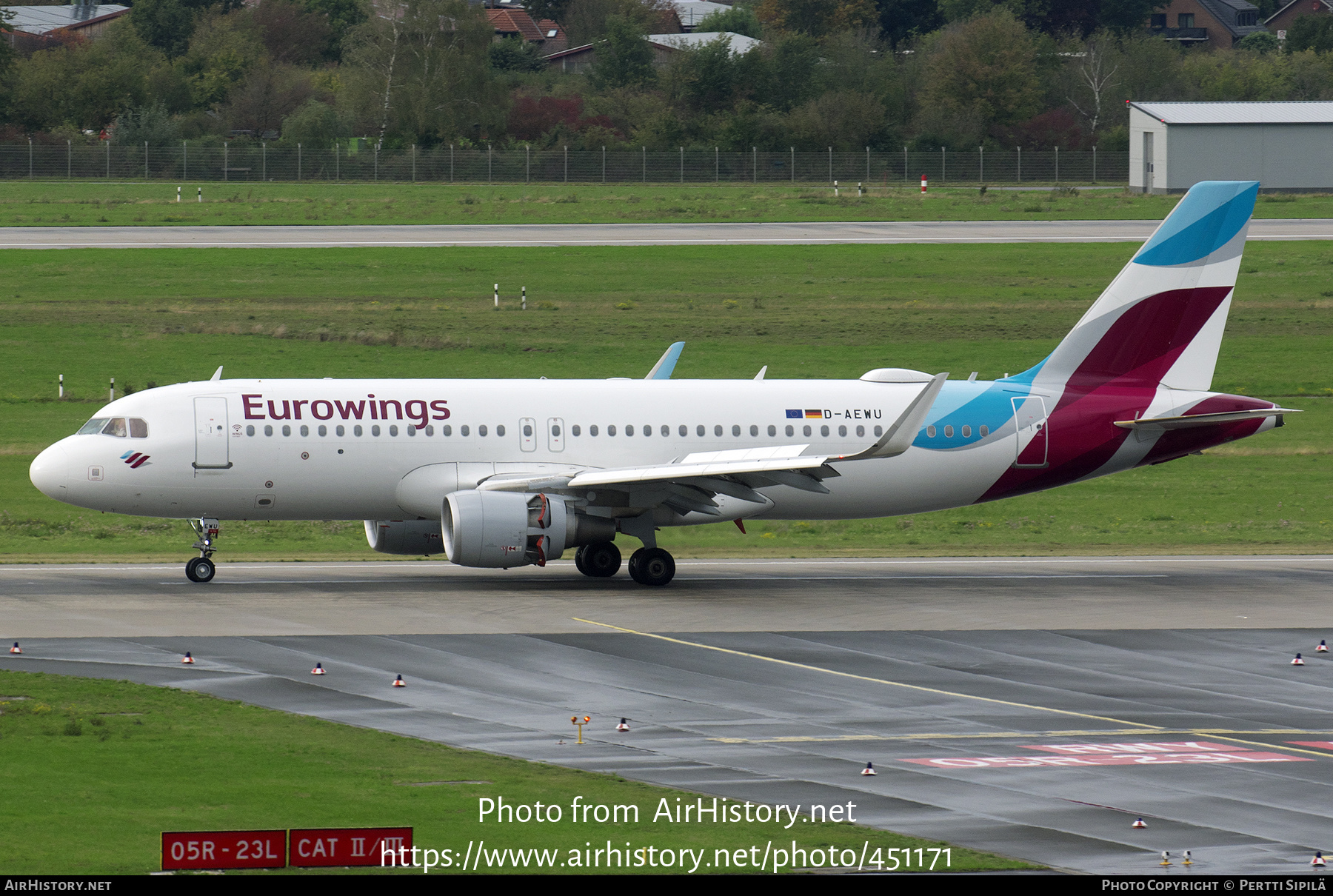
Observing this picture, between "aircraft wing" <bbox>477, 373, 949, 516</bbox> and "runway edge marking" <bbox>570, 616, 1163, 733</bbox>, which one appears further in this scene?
"aircraft wing" <bbox>477, 373, 949, 516</bbox>

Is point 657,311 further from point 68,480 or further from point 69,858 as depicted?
point 69,858

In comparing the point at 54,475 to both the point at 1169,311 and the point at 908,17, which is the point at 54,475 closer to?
the point at 1169,311

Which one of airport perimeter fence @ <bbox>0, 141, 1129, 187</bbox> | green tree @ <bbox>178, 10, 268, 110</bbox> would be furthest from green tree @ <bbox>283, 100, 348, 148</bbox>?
green tree @ <bbox>178, 10, 268, 110</bbox>

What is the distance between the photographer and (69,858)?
17062 millimetres

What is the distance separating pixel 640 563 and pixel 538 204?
70.1 m

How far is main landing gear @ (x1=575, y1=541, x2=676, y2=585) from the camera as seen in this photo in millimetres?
37406

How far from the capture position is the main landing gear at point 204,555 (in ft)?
120

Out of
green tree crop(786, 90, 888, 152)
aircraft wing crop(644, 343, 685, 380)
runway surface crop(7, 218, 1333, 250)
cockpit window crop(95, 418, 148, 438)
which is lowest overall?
cockpit window crop(95, 418, 148, 438)

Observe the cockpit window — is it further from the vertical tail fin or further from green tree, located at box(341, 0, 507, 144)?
green tree, located at box(341, 0, 507, 144)

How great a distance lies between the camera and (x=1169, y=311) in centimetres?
4034

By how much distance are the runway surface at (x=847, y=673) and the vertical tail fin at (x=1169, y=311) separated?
4664 millimetres

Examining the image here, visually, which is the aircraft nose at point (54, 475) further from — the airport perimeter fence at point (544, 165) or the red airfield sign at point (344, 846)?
the airport perimeter fence at point (544, 165)

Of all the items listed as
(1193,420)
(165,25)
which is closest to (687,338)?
(1193,420)

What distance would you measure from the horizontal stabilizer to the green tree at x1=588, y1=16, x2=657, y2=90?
122m
